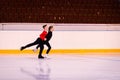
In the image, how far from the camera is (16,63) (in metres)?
7.99

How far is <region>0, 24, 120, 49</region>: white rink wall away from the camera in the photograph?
33.0ft

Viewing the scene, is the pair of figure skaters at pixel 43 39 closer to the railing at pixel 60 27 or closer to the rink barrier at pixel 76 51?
the rink barrier at pixel 76 51

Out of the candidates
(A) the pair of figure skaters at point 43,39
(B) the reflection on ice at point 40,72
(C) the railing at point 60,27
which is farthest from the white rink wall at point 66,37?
(B) the reflection on ice at point 40,72

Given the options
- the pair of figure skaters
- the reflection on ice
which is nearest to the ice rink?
the reflection on ice

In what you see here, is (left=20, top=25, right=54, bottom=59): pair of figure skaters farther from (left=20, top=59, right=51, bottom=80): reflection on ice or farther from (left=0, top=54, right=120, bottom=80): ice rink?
(left=20, top=59, right=51, bottom=80): reflection on ice

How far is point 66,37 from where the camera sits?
10438mm

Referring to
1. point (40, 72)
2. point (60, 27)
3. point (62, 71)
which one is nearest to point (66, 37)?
point (60, 27)
